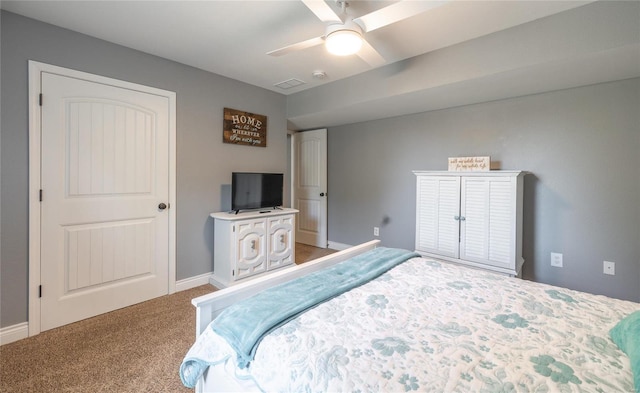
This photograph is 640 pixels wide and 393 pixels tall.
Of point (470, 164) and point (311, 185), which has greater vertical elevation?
point (470, 164)

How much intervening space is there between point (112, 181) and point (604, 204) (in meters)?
4.34

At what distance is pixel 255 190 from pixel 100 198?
4.67ft

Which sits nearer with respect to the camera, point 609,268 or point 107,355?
point 107,355

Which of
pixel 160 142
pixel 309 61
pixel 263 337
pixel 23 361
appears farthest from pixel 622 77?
pixel 23 361

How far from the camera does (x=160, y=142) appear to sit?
2.72 m

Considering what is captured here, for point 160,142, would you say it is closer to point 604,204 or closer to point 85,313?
point 85,313

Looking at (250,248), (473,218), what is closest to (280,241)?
(250,248)

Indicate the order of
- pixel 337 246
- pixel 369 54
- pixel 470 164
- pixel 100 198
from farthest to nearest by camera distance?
pixel 337 246 < pixel 470 164 < pixel 100 198 < pixel 369 54

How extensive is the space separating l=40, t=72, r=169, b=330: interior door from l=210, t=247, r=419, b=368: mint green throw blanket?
1890 mm

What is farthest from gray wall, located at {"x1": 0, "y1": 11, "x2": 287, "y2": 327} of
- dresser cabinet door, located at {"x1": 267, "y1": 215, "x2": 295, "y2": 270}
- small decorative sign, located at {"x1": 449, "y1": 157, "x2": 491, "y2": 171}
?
Result: small decorative sign, located at {"x1": 449, "y1": 157, "x2": 491, "y2": 171}

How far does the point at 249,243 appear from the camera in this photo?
2996mm

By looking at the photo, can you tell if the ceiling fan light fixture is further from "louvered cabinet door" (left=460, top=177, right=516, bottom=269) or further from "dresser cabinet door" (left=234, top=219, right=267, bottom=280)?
"dresser cabinet door" (left=234, top=219, right=267, bottom=280)

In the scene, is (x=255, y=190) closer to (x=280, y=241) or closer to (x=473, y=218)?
(x=280, y=241)

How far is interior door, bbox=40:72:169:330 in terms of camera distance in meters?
2.17
